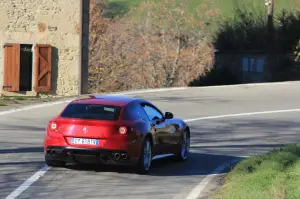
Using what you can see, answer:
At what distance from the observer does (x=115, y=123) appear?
40.4 feet

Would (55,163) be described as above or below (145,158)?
below

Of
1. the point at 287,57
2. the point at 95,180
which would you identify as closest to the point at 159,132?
the point at 95,180

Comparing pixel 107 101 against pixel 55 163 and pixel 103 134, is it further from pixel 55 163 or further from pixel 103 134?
pixel 55 163

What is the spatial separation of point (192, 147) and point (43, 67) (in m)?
14.1

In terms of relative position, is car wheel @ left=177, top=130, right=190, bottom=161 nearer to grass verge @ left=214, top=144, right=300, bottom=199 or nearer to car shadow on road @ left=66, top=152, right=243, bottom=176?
car shadow on road @ left=66, top=152, right=243, bottom=176

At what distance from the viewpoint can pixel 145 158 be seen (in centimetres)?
1271

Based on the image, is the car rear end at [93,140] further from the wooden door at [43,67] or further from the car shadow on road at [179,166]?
the wooden door at [43,67]

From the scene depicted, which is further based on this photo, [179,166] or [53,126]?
[179,166]

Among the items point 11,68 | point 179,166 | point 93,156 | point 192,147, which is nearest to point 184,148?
point 179,166

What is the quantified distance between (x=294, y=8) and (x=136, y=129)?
3609 centimetres

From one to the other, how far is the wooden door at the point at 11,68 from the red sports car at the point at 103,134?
17.1 meters

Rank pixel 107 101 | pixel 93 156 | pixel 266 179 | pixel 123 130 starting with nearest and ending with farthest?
pixel 266 179 → pixel 93 156 → pixel 123 130 → pixel 107 101

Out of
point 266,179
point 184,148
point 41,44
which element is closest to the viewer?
point 266,179

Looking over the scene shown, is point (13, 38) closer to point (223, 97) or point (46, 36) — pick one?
point (46, 36)
